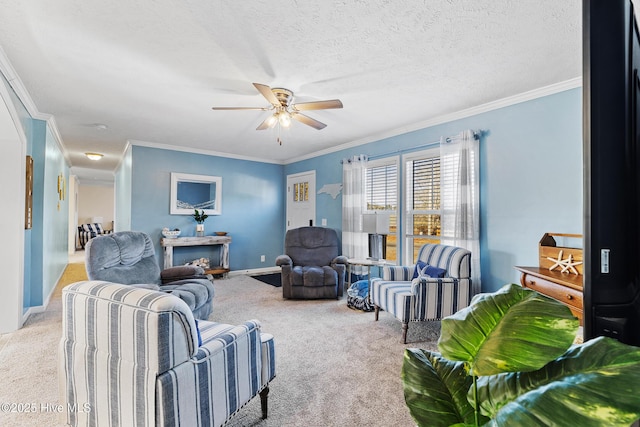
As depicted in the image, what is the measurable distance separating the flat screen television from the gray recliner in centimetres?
268

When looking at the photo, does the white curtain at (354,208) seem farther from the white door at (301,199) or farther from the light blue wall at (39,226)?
the light blue wall at (39,226)

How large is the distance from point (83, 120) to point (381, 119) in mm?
3837

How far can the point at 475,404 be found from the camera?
507 mm

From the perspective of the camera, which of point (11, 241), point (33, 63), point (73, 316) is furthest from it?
point (11, 241)

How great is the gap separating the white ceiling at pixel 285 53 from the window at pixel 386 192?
33.7 inches

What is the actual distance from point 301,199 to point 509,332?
551 cm

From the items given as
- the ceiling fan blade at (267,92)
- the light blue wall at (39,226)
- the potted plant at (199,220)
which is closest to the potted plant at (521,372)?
the ceiling fan blade at (267,92)

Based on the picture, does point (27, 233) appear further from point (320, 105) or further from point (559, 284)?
point (559, 284)

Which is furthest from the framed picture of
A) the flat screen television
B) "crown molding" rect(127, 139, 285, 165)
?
the flat screen television

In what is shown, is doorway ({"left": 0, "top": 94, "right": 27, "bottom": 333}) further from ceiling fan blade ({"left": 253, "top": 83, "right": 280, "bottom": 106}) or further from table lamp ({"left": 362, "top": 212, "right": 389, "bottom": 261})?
table lamp ({"left": 362, "top": 212, "right": 389, "bottom": 261})

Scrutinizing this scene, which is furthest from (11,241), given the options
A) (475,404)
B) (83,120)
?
(475,404)

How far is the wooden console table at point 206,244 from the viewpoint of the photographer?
4.80 m

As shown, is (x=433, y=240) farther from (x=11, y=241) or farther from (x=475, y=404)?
(x=11, y=241)

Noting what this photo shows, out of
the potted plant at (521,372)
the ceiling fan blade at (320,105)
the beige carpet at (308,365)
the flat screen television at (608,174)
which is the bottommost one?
the beige carpet at (308,365)
